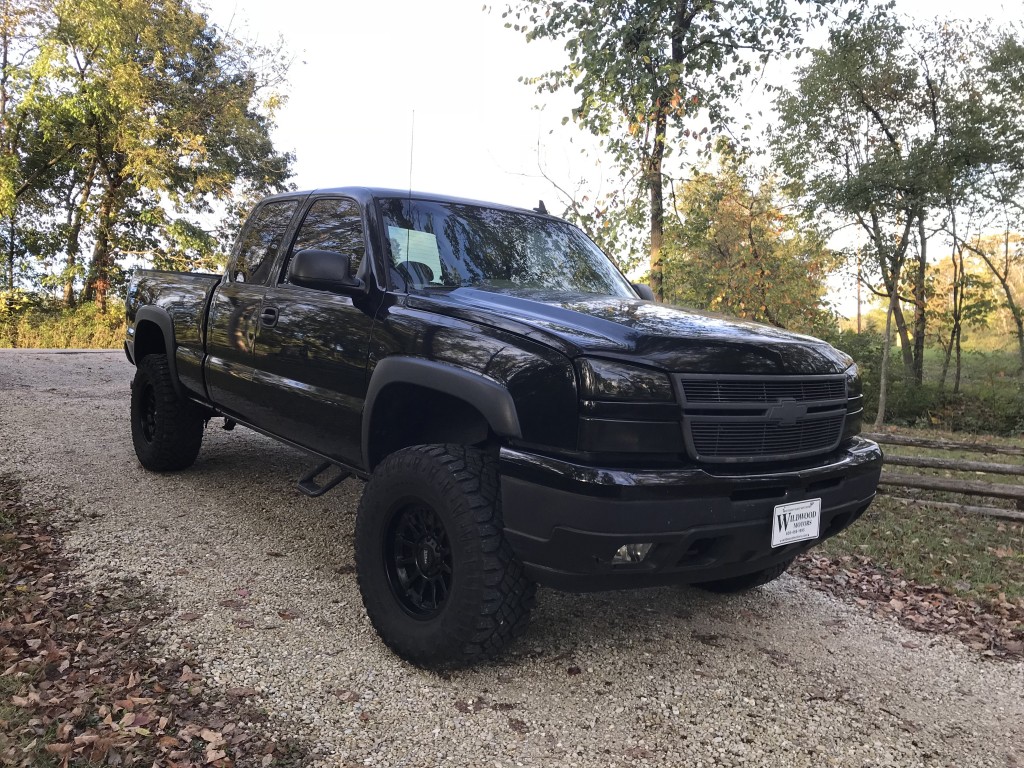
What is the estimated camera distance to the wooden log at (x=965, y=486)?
248 inches

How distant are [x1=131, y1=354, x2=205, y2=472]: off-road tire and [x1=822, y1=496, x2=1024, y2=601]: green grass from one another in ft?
15.4

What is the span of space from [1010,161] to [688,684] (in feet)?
55.4

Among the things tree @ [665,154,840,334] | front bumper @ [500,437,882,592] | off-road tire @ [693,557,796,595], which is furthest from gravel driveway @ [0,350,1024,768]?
tree @ [665,154,840,334]

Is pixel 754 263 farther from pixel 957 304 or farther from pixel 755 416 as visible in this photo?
pixel 755 416

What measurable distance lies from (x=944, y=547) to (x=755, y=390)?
145 inches

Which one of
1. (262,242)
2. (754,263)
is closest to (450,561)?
(262,242)

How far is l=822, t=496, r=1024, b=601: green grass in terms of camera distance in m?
4.61

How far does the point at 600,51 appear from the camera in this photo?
9539 mm

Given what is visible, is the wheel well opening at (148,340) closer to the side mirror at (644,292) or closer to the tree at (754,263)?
the side mirror at (644,292)

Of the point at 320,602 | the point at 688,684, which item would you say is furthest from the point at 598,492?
the point at 320,602

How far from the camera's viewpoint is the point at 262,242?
453 centimetres

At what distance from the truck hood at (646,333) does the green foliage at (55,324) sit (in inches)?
816

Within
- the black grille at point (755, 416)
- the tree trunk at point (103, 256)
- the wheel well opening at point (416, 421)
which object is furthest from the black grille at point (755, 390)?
the tree trunk at point (103, 256)

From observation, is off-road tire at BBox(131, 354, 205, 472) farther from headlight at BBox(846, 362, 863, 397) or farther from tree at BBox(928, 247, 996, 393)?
tree at BBox(928, 247, 996, 393)
